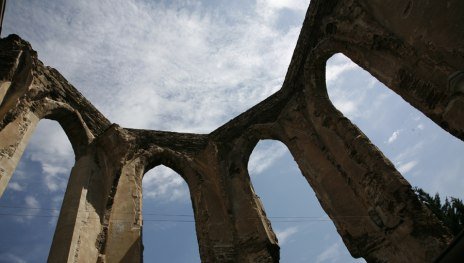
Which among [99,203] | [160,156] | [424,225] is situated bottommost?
[424,225]

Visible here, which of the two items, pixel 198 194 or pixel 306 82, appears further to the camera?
pixel 306 82

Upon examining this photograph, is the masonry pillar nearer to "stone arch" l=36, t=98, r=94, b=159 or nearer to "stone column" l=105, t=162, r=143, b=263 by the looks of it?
"stone column" l=105, t=162, r=143, b=263

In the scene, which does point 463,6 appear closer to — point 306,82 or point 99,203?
point 306,82

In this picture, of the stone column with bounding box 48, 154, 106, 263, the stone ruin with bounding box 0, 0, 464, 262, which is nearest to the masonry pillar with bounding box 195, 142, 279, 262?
the stone ruin with bounding box 0, 0, 464, 262

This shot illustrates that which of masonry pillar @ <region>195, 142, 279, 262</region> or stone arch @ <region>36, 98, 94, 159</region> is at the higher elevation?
stone arch @ <region>36, 98, 94, 159</region>

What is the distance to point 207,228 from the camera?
7418 millimetres

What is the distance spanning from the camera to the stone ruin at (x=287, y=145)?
17.2ft

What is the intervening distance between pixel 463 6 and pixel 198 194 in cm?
626

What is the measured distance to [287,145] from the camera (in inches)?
356

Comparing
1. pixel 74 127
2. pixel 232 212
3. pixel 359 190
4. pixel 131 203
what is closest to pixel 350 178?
pixel 359 190

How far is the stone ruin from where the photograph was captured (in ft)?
17.2

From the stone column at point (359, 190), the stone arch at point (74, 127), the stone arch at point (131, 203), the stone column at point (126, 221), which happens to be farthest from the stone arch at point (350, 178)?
the stone arch at point (74, 127)

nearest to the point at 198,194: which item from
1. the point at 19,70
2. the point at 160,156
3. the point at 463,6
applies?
the point at 160,156

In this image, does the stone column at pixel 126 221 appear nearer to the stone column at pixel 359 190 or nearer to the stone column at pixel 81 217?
the stone column at pixel 81 217
